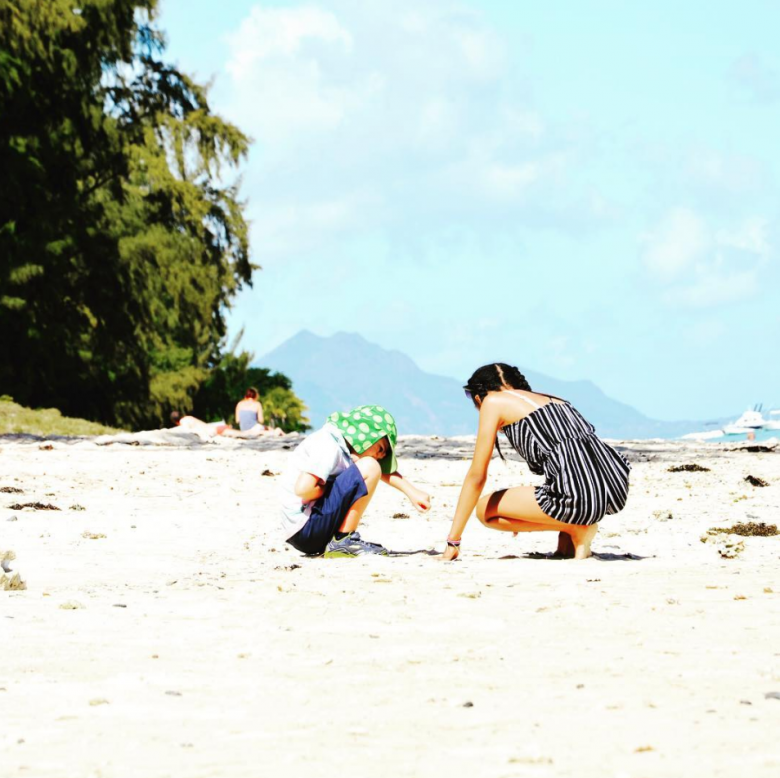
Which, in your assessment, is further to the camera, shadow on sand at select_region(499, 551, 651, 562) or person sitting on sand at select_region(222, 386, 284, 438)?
person sitting on sand at select_region(222, 386, 284, 438)

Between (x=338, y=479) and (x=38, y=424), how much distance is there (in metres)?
16.4

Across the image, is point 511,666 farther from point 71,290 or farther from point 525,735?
point 71,290

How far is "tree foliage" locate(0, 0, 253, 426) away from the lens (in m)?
25.2

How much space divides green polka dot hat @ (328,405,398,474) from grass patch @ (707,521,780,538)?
9.65ft

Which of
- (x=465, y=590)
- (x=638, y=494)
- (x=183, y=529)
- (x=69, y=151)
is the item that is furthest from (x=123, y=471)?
(x=69, y=151)

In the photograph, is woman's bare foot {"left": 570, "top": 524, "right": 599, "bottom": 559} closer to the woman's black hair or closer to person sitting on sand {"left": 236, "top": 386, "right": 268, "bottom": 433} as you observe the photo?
the woman's black hair

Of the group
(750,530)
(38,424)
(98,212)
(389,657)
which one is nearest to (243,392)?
(98,212)

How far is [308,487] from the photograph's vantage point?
7.76 m

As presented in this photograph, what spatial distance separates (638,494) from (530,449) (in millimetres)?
5184

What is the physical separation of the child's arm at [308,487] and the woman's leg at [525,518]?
106 cm

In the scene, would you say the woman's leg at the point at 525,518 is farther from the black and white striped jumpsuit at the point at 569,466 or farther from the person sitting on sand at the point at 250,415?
the person sitting on sand at the point at 250,415

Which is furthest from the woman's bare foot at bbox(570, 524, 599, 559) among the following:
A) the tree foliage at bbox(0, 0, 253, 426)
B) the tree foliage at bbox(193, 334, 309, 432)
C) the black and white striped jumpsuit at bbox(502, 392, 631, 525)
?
the tree foliage at bbox(193, 334, 309, 432)

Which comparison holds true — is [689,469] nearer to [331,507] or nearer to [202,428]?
[331,507]

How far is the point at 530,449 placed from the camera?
7.49 meters
